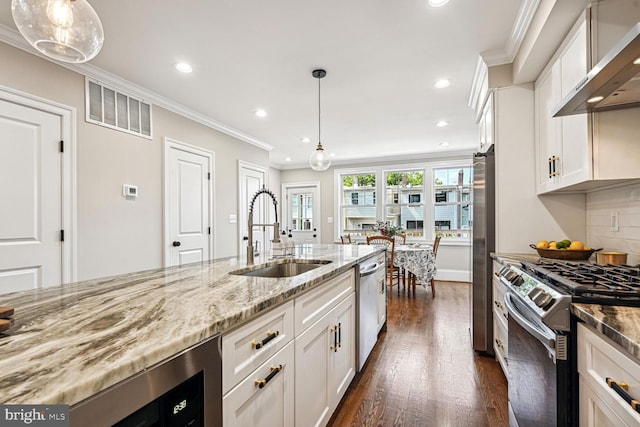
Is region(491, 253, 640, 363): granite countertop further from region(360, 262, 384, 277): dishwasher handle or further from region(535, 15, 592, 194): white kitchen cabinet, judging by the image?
region(360, 262, 384, 277): dishwasher handle

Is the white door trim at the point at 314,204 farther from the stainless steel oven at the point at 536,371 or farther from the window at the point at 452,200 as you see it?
the stainless steel oven at the point at 536,371

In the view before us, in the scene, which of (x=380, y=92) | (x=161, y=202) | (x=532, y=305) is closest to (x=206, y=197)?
(x=161, y=202)

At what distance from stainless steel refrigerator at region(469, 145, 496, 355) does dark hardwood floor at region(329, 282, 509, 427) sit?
0.68 feet

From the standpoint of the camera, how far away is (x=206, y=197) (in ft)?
13.6

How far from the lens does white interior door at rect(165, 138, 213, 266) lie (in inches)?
141

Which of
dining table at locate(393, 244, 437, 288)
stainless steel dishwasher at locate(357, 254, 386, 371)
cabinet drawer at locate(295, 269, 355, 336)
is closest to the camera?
cabinet drawer at locate(295, 269, 355, 336)

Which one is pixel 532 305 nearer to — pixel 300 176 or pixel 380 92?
pixel 380 92

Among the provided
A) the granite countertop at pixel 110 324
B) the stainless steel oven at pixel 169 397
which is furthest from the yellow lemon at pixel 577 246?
the stainless steel oven at pixel 169 397

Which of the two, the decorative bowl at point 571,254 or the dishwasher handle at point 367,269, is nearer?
the decorative bowl at point 571,254

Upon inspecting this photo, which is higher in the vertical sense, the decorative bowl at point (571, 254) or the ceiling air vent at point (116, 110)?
the ceiling air vent at point (116, 110)

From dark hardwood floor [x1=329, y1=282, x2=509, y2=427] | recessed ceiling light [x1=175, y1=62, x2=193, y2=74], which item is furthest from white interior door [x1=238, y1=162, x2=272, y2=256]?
dark hardwood floor [x1=329, y1=282, x2=509, y2=427]

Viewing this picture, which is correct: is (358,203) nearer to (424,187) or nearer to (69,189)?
(424,187)

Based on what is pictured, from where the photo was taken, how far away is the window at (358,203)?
22.0 feet

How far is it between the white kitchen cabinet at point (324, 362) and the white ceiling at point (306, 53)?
1.81m
